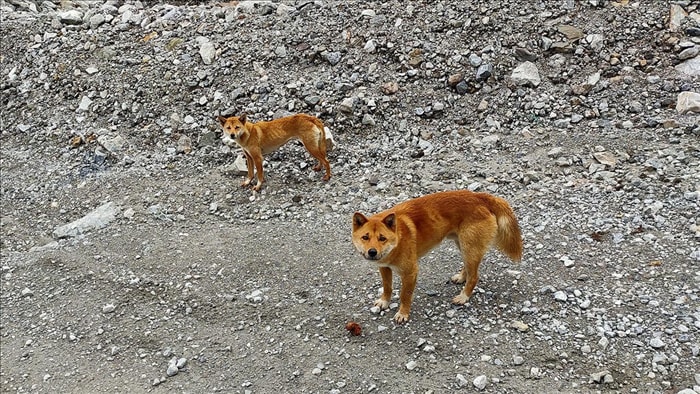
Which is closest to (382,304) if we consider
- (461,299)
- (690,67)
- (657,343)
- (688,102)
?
(461,299)

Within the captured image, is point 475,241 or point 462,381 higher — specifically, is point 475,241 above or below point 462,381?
above

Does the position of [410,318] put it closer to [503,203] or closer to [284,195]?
[503,203]

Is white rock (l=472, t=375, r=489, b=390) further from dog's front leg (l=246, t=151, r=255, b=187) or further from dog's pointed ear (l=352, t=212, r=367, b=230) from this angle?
dog's front leg (l=246, t=151, r=255, b=187)

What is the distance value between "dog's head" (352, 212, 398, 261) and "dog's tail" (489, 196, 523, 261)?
4.21ft

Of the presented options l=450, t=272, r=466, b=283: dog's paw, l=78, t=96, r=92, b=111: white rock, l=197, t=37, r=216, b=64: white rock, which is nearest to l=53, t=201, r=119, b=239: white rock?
l=78, t=96, r=92, b=111: white rock

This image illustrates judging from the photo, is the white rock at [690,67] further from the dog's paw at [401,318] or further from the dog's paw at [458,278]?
the dog's paw at [401,318]

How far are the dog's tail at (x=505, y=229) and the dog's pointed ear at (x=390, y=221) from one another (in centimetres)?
126

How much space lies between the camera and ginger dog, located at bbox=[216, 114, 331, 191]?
388 inches

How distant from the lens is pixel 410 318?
688 cm

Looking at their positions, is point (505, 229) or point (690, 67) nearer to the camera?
point (505, 229)

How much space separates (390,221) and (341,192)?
368cm

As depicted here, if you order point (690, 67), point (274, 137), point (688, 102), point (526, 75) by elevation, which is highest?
point (690, 67)

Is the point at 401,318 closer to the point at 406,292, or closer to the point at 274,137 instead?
the point at 406,292

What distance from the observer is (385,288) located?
693 centimetres
